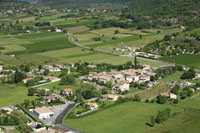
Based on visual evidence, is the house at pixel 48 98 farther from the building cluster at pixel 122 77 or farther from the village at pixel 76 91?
the building cluster at pixel 122 77

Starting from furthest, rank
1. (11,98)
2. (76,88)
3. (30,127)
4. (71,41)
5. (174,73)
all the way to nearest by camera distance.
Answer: (71,41) < (174,73) < (76,88) < (11,98) < (30,127)

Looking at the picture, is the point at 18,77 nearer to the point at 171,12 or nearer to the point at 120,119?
the point at 120,119

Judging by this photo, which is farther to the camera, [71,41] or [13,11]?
[13,11]

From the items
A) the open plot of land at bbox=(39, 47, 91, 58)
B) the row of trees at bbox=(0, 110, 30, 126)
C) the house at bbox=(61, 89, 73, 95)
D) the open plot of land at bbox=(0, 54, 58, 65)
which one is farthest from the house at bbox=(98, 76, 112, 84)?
the open plot of land at bbox=(39, 47, 91, 58)


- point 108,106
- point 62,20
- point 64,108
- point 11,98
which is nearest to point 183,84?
point 108,106

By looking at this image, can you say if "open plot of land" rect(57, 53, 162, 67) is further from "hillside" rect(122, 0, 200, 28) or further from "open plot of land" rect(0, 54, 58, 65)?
"hillside" rect(122, 0, 200, 28)

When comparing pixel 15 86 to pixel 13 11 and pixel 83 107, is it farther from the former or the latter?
pixel 13 11
